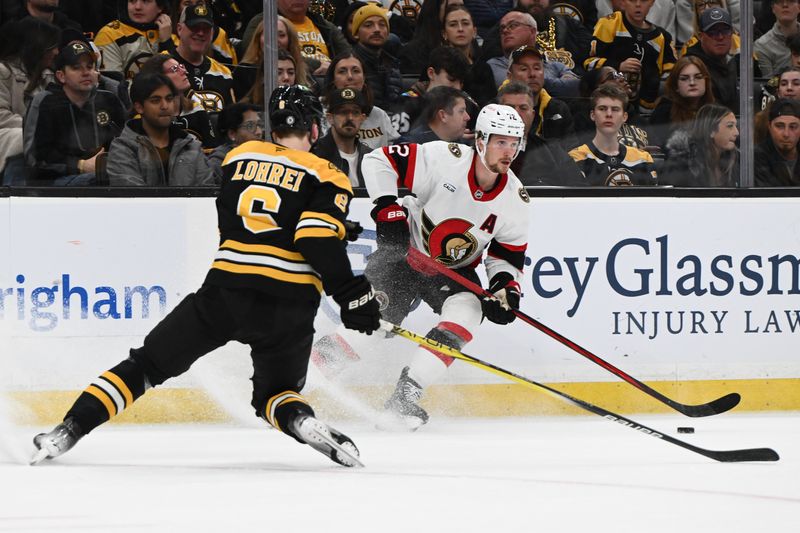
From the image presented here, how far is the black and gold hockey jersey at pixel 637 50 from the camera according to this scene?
575 centimetres

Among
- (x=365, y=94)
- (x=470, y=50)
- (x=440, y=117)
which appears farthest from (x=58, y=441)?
(x=470, y=50)

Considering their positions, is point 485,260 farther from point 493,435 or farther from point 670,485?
point 670,485

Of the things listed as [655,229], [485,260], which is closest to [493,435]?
[485,260]

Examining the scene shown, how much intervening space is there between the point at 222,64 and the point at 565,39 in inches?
63.5

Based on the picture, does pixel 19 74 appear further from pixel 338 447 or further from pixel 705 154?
pixel 705 154

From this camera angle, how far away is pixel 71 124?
5125 millimetres

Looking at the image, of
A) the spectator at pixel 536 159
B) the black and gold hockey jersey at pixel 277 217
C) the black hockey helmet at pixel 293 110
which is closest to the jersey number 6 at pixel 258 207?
the black and gold hockey jersey at pixel 277 217

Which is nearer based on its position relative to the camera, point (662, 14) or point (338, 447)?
point (338, 447)

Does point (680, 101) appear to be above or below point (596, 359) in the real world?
above

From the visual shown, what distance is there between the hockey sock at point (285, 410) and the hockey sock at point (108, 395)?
402 mm

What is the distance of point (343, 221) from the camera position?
3.88 m

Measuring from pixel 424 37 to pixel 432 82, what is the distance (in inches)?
10.2

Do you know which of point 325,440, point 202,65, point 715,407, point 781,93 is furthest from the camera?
point 781,93

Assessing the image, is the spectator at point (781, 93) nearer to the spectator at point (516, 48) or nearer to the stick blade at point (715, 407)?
the spectator at point (516, 48)
